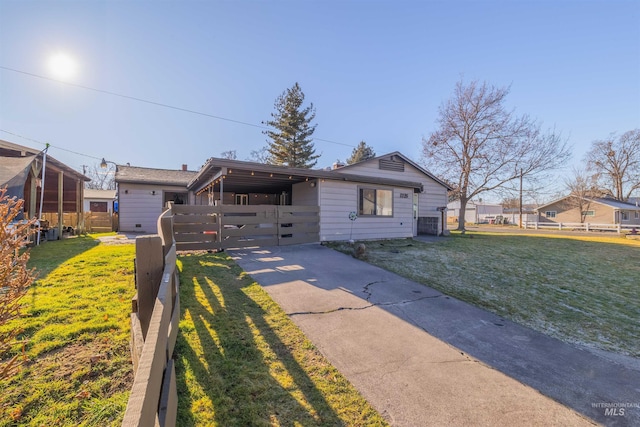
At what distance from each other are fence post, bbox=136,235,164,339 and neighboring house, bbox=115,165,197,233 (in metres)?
14.1

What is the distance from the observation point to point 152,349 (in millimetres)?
1048

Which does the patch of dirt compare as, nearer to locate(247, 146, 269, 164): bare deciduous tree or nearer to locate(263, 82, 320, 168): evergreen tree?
locate(263, 82, 320, 168): evergreen tree

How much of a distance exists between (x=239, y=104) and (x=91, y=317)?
17750 millimetres

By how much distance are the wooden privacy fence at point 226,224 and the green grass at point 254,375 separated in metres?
3.77

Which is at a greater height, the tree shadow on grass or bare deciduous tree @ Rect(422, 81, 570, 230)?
bare deciduous tree @ Rect(422, 81, 570, 230)

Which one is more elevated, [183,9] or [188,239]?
[183,9]

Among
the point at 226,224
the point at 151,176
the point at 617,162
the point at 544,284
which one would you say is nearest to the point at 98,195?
the point at 151,176

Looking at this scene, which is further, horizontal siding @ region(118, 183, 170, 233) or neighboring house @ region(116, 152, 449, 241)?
horizontal siding @ region(118, 183, 170, 233)

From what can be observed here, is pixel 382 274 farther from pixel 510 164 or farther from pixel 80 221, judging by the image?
pixel 510 164

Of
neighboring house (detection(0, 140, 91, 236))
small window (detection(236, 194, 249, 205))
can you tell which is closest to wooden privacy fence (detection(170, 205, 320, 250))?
neighboring house (detection(0, 140, 91, 236))

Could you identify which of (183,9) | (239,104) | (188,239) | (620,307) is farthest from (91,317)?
(239,104)

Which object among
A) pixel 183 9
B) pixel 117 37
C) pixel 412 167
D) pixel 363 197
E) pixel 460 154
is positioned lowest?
pixel 363 197

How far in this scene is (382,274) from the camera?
19.5ft

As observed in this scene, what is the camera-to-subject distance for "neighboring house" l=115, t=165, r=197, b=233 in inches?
555
